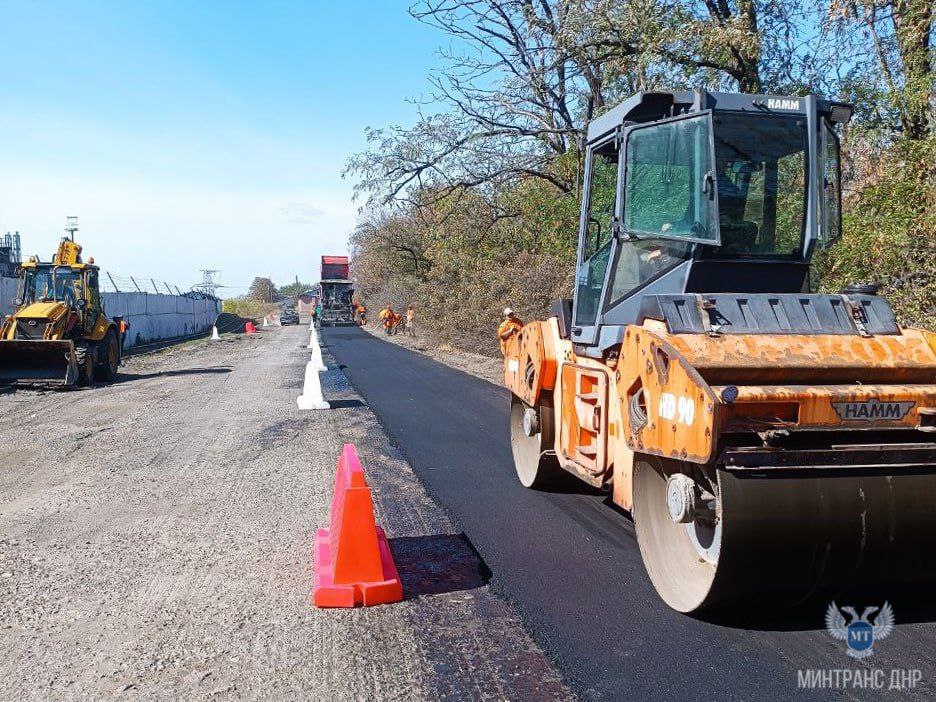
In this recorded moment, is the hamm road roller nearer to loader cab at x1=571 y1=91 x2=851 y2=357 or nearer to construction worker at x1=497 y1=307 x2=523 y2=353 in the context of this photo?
loader cab at x1=571 y1=91 x2=851 y2=357

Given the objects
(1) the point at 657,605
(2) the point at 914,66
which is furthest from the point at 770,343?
(2) the point at 914,66

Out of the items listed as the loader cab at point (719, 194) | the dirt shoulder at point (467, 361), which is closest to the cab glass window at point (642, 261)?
the loader cab at point (719, 194)

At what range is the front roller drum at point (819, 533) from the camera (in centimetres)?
368

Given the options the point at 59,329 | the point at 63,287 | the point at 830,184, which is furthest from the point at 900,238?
the point at 63,287

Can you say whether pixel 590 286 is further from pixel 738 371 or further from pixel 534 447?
pixel 738 371

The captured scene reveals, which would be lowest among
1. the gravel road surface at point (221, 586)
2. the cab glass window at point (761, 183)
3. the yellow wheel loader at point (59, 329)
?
the gravel road surface at point (221, 586)

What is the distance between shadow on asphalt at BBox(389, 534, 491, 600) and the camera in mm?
4742

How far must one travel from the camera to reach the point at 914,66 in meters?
10.5

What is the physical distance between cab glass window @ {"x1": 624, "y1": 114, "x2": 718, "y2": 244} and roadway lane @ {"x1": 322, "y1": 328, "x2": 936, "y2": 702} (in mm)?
2066

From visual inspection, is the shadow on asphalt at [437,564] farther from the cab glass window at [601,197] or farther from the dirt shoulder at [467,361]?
the dirt shoulder at [467,361]

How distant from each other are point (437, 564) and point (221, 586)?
1.27 meters

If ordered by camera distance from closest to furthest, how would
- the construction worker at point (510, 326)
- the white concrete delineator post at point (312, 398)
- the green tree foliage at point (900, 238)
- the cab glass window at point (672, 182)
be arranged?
the cab glass window at point (672, 182)
the construction worker at point (510, 326)
the green tree foliage at point (900, 238)
the white concrete delineator post at point (312, 398)

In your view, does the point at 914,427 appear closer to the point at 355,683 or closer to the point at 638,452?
the point at 638,452

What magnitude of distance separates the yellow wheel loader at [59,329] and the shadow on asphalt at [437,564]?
12.1 meters
